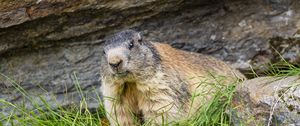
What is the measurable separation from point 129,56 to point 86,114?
806 mm

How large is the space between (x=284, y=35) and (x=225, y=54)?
737mm

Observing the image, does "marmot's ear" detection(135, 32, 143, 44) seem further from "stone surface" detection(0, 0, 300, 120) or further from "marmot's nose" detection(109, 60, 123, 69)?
"stone surface" detection(0, 0, 300, 120)

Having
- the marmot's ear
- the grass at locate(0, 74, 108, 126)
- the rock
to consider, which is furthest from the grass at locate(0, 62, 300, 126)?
the marmot's ear

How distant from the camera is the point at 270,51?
8.05 metres

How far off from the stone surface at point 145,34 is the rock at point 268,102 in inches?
62.2

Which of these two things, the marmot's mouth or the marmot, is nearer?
the marmot's mouth

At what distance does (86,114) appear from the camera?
6.96 m

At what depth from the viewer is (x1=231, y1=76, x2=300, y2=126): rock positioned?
585 cm

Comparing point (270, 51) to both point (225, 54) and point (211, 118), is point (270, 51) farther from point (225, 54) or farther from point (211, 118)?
point (211, 118)

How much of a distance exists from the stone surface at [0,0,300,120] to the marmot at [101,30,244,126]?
77 cm

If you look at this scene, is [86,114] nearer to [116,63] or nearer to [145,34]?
[116,63]

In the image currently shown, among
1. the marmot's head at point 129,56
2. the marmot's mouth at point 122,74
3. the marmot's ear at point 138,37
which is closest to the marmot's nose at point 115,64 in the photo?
the marmot's head at point 129,56

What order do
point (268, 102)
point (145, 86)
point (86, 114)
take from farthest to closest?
point (86, 114), point (145, 86), point (268, 102)

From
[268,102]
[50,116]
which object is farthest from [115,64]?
[268,102]
